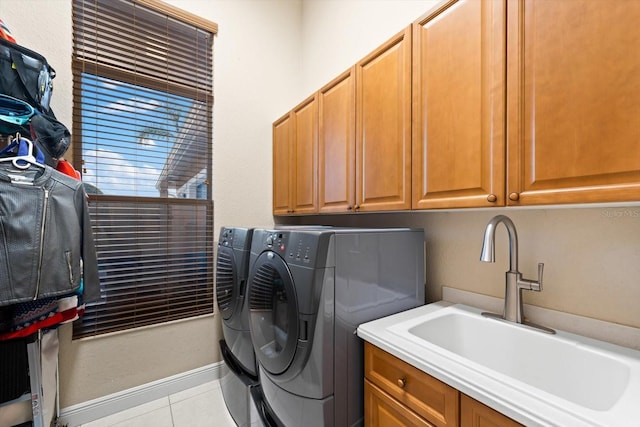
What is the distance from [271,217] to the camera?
8.41 ft

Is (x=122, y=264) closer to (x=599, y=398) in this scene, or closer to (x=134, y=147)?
(x=134, y=147)

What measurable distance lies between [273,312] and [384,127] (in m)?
1.09

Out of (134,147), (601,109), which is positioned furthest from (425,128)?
(134,147)

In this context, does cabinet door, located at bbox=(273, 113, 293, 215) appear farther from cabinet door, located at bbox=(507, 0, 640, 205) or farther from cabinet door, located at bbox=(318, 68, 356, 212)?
cabinet door, located at bbox=(507, 0, 640, 205)

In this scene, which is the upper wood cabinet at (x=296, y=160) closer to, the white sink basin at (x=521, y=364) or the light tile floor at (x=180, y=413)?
the white sink basin at (x=521, y=364)

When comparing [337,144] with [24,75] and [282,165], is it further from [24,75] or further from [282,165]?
[24,75]

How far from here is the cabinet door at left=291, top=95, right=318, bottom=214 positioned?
191cm

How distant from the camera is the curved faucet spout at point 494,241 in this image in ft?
3.24

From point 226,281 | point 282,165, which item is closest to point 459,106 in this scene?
point 282,165

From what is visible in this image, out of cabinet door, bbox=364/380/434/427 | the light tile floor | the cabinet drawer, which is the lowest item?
the light tile floor

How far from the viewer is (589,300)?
1.02 meters

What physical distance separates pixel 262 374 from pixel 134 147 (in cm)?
176

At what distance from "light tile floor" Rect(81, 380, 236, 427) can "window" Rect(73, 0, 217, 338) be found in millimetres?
569

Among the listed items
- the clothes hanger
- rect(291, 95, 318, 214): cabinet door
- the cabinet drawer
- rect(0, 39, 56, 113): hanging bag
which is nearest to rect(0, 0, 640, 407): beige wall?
rect(0, 39, 56, 113): hanging bag
